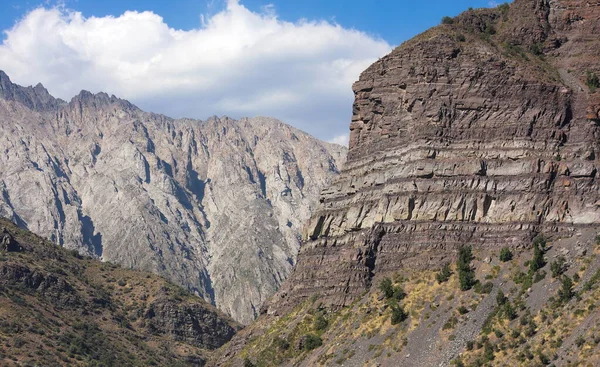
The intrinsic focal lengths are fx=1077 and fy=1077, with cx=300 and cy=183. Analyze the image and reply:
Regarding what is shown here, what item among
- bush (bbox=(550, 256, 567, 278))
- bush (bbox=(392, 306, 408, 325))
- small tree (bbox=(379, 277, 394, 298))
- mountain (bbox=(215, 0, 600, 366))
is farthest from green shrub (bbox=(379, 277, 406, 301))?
bush (bbox=(550, 256, 567, 278))

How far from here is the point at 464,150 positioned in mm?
106812

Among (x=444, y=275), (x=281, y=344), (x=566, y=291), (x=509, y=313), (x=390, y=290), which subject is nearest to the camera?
(x=566, y=291)

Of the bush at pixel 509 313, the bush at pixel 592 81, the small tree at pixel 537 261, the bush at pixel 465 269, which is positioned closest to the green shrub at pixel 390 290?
the bush at pixel 465 269

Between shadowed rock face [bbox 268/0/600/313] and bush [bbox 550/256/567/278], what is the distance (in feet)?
19.7

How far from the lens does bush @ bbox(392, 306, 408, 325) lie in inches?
3856

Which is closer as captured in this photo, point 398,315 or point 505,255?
point 398,315

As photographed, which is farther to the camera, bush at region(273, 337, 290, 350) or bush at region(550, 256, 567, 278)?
bush at region(273, 337, 290, 350)

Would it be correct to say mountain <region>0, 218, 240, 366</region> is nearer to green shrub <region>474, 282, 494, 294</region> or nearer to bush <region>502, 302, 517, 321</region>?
green shrub <region>474, 282, 494, 294</region>

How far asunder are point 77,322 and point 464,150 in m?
89.1

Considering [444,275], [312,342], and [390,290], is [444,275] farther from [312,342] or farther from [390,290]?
[312,342]

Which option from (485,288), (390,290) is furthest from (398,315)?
(485,288)

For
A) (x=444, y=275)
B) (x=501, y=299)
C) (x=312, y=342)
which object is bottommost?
(x=312, y=342)

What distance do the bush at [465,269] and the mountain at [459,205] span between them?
8.3 inches

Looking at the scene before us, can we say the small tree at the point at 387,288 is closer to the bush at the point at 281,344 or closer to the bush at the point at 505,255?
the bush at the point at 505,255
